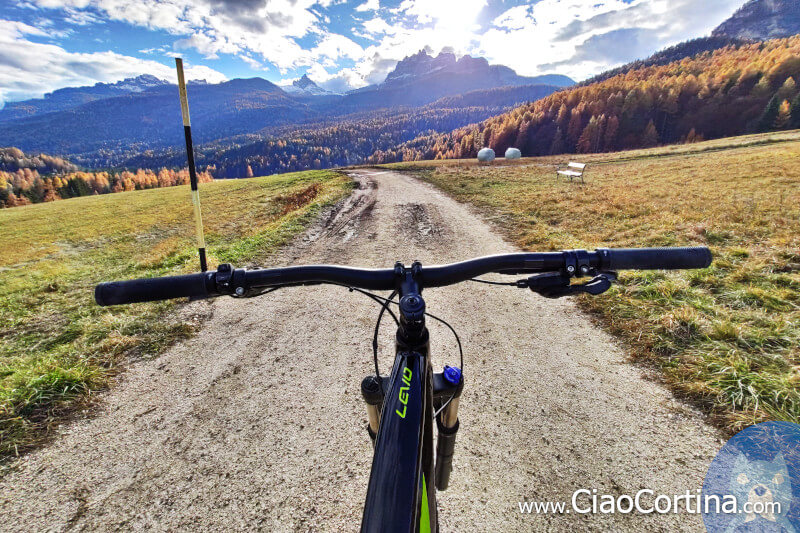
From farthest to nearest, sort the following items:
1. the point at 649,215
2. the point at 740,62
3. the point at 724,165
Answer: the point at 740,62 < the point at 724,165 < the point at 649,215

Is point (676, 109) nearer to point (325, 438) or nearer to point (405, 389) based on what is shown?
point (325, 438)

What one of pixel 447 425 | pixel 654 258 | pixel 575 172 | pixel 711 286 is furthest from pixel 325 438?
pixel 575 172

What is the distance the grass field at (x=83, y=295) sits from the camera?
4.03 meters

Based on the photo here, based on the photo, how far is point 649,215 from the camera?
40.2 ft

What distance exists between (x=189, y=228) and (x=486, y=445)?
72.9 feet

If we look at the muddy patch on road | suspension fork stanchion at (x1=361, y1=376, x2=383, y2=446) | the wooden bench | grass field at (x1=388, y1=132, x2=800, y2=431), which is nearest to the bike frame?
suspension fork stanchion at (x1=361, y1=376, x2=383, y2=446)

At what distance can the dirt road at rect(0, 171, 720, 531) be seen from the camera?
2.80 meters

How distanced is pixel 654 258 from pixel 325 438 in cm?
331

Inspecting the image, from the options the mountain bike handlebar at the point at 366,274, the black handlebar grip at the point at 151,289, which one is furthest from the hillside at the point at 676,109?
the black handlebar grip at the point at 151,289

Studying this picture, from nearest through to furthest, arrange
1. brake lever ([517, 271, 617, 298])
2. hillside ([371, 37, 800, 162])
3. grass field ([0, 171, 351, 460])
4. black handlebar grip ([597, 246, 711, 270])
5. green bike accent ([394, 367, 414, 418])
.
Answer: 1. green bike accent ([394, 367, 414, 418])
2. brake lever ([517, 271, 617, 298])
3. black handlebar grip ([597, 246, 711, 270])
4. grass field ([0, 171, 351, 460])
5. hillside ([371, 37, 800, 162])

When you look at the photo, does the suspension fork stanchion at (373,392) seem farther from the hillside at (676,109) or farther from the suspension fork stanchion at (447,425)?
the hillside at (676,109)

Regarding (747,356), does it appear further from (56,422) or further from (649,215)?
(649,215)

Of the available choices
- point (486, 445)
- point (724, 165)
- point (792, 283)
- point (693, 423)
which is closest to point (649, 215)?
point (792, 283)

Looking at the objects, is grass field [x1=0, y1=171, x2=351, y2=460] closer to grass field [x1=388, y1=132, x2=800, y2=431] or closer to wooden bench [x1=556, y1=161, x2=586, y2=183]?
grass field [x1=388, y1=132, x2=800, y2=431]
